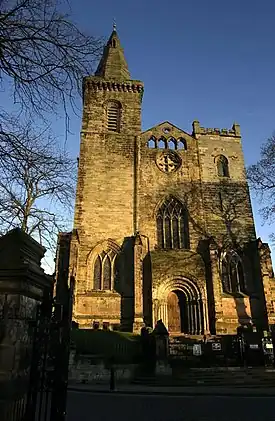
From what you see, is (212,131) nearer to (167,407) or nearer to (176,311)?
(176,311)

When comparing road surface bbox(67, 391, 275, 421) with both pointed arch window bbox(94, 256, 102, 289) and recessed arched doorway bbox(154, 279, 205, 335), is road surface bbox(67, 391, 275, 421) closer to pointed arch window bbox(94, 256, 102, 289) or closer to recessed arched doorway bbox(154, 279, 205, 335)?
recessed arched doorway bbox(154, 279, 205, 335)

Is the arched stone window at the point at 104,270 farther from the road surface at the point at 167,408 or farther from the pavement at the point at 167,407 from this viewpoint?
the road surface at the point at 167,408

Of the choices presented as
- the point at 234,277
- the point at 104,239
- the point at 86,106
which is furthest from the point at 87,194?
the point at 234,277

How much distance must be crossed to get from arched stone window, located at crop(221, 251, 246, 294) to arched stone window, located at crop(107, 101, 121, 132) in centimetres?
1331

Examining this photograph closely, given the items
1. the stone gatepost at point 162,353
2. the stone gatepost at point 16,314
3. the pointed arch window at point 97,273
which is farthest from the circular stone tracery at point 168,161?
the stone gatepost at point 16,314

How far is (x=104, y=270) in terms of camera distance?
2175 cm

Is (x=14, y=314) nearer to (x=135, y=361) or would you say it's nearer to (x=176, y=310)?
(x=135, y=361)

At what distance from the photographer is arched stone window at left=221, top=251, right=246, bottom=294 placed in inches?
880

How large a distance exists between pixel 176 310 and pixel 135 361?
6.21 m

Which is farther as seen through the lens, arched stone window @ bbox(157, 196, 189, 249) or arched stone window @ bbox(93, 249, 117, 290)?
arched stone window @ bbox(157, 196, 189, 249)

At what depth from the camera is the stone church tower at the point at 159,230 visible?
2052 centimetres

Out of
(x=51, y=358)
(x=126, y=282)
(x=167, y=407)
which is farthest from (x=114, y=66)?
(x=51, y=358)

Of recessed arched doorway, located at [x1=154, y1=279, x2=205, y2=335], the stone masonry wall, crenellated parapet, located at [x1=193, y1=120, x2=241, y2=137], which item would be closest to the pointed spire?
the stone masonry wall

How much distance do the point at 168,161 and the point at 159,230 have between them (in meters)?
6.07
